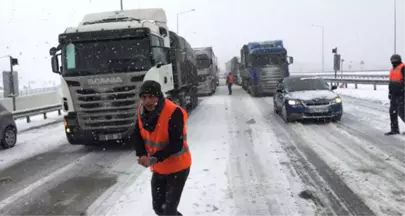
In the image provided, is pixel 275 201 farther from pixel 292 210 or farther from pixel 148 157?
pixel 148 157

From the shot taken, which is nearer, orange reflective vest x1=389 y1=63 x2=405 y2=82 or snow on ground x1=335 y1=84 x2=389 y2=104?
orange reflective vest x1=389 y1=63 x2=405 y2=82

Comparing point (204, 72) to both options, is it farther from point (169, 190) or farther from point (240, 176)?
point (169, 190)

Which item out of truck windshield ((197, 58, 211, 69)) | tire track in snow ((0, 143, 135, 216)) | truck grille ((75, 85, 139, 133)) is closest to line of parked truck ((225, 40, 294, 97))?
truck windshield ((197, 58, 211, 69))

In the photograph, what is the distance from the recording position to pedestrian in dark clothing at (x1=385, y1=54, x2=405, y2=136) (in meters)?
9.75

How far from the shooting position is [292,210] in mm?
4992

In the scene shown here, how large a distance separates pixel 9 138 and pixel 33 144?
27.6 inches

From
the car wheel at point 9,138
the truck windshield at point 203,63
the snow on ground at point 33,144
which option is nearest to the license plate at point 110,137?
the snow on ground at point 33,144

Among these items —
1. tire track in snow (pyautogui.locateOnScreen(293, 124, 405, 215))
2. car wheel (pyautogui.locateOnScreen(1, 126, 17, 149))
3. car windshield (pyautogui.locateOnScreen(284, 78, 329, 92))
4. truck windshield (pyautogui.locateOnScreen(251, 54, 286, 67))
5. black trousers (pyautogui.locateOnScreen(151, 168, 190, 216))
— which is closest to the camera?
black trousers (pyautogui.locateOnScreen(151, 168, 190, 216))

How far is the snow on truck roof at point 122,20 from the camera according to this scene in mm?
9836

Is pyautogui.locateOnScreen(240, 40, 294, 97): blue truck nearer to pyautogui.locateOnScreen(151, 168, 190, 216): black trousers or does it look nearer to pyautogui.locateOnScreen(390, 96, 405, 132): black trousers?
Result: pyautogui.locateOnScreen(390, 96, 405, 132): black trousers

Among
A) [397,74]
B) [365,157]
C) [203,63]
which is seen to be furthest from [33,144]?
[203,63]

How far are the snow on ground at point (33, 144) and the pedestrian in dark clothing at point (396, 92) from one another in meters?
8.83

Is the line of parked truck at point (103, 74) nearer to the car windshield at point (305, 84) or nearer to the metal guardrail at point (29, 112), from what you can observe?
the car windshield at point (305, 84)

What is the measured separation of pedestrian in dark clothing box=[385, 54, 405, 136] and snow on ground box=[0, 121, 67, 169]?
29.0 feet
